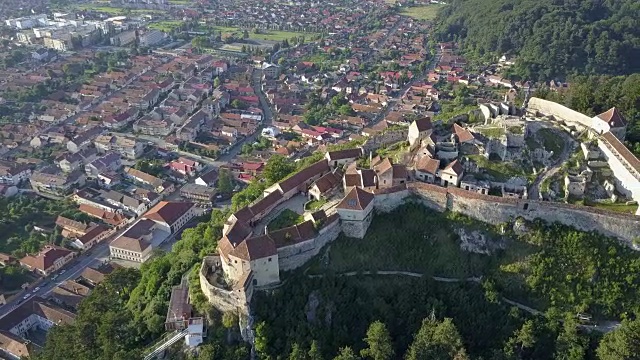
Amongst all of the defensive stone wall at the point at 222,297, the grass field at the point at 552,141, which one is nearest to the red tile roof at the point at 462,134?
the grass field at the point at 552,141

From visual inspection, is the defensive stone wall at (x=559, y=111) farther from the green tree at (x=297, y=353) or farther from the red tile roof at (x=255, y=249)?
the green tree at (x=297, y=353)

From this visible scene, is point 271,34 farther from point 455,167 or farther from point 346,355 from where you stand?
point 346,355

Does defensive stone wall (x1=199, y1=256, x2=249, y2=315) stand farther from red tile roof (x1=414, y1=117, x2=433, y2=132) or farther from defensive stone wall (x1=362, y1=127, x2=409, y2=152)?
red tile roof (x1=414, y1=117, x2=433, y2=132)

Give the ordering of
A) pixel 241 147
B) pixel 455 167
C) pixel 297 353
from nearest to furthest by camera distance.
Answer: pixel 297 353
pixel 455 167
pixel 241 147

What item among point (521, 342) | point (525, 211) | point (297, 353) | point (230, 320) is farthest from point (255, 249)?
point (525, 211)

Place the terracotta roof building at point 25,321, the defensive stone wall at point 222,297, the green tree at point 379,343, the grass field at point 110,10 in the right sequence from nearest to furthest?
the green tree at point 379,343 < the defensive stone wall at point 222,297 < the terracotta roof building at point 25,321 < the grass field at point 110,10
